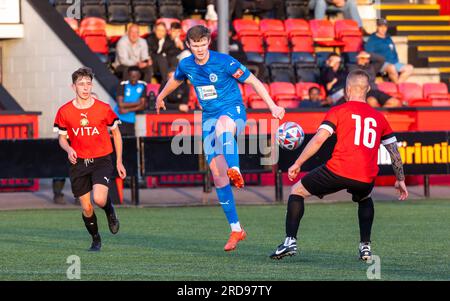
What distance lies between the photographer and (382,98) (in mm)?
24656

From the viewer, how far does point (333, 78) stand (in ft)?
85.4

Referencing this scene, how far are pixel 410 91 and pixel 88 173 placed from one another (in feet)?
48.6

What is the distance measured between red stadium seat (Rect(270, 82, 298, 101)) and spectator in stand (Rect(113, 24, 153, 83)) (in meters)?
2.53

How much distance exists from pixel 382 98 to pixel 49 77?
639 cm

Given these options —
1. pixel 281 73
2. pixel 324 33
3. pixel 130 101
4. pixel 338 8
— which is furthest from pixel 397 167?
pixel 338 8

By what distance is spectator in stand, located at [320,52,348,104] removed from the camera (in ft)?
81.9

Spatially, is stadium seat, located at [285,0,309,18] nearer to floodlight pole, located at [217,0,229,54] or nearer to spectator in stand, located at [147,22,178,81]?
spectator in stand, located at [147,22,178,81]

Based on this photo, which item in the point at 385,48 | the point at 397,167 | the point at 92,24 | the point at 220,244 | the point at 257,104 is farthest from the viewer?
the point at 385,48

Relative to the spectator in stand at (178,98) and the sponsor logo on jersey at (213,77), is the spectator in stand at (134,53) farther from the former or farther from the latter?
the sponsor logo on jersey at (213,77)

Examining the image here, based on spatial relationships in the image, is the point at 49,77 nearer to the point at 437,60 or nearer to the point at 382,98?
the point at 382,98

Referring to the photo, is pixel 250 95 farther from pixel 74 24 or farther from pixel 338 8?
pixel 338 8

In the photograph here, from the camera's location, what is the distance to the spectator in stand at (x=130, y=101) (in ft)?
76.8

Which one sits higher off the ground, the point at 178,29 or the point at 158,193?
the point at 178,29
